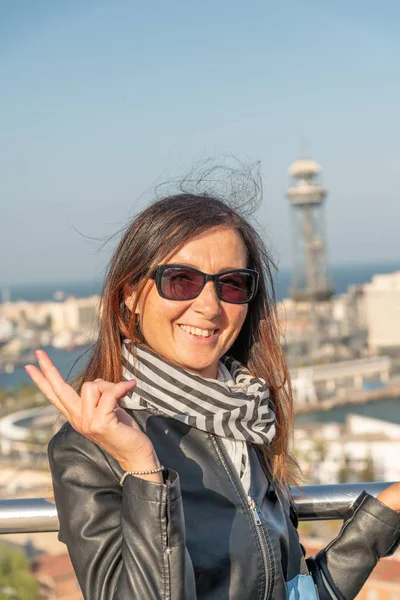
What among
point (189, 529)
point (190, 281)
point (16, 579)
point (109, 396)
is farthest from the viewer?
point (16, 579)

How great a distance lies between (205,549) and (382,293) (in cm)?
4380

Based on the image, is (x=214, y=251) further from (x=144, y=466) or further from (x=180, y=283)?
(x=144, y=466)

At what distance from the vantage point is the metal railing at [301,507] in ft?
3.80

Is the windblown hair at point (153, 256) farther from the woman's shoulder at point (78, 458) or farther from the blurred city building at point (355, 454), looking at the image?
the blurred city building at point (355, 454)

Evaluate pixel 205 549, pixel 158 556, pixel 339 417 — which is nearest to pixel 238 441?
pixel 205 549

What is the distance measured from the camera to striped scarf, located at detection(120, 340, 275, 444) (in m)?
0.94

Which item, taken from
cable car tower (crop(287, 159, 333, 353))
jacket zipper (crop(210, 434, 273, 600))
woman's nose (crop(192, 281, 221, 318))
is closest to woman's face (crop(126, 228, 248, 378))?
woman's nose (crop(192, 281, 221, 318))

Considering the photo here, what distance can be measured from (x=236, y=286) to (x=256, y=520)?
0.93 feet

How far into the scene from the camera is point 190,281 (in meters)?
0.98

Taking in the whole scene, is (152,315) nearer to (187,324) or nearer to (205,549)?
(187,324)

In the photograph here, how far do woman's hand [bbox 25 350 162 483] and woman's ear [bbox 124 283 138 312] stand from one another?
8.9 inches

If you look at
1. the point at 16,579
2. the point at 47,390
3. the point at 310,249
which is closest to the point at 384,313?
the point at 310,249

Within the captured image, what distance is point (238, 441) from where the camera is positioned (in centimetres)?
99

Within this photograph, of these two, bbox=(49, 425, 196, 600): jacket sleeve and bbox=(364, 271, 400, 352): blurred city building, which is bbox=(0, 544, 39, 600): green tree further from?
bbox=(364, 271, 400, 352): blurred city building
